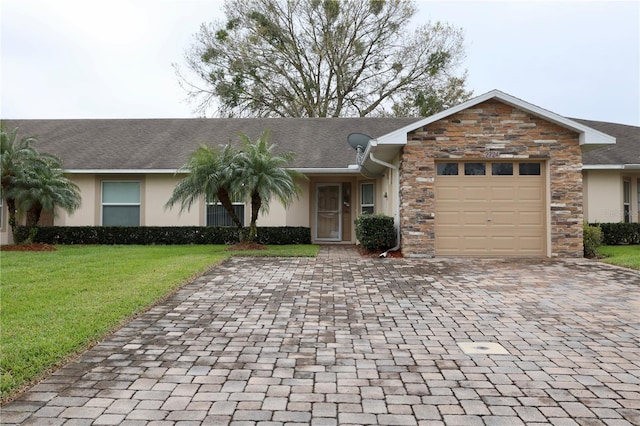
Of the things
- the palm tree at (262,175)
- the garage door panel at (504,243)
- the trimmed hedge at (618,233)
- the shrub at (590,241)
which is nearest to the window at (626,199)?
the trimmed hedge at (618,233)

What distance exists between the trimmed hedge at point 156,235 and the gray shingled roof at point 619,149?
9.81 metres

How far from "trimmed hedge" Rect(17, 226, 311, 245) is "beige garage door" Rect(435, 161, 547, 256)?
5176mm

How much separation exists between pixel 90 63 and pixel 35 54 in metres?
3.88

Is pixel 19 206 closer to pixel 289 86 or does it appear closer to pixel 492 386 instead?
pixel 492 386

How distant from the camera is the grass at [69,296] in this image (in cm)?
380

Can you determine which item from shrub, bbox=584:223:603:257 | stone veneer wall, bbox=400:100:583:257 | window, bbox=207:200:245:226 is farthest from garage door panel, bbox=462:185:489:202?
window, bbox=207:200:245:226

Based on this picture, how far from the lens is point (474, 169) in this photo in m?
11.0

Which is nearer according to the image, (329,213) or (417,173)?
(417,173)

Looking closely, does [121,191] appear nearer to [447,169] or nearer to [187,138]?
[187,138]

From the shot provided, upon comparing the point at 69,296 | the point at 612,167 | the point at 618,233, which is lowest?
the point at 69,296

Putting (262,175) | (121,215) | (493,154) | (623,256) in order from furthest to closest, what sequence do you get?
(121,215) < (262,175) < (623,256) < (493,154)

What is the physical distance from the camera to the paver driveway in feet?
9.41

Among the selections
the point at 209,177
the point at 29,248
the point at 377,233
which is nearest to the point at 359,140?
the point at 377,233

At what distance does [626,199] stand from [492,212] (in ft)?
23.8
